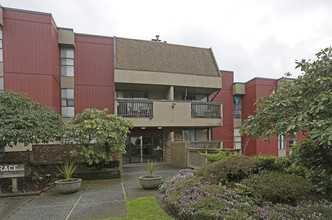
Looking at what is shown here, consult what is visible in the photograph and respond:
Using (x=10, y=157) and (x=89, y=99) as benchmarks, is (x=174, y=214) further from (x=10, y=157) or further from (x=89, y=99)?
(x=89, y=99)

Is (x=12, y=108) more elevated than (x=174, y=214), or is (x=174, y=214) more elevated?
(x=12, y=108)

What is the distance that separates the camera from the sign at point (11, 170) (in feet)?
24.1

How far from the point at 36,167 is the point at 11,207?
468cm

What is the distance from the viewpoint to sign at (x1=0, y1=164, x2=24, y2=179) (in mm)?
7336

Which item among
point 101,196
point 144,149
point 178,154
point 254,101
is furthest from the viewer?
point 254,101

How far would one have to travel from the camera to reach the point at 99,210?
5.59 m

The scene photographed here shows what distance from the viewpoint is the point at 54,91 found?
43.0 ft

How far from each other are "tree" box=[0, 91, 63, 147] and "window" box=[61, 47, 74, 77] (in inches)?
238

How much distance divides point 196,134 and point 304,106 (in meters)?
12.2

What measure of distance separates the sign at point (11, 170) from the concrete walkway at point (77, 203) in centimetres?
84

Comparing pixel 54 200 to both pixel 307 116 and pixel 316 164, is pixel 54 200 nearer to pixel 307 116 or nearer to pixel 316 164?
pixel 307 116

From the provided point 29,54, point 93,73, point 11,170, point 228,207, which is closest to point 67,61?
point 93,73

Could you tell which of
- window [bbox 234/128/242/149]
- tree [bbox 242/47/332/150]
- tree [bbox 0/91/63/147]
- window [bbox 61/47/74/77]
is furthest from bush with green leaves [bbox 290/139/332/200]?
window [bbox 61/47/74/77]

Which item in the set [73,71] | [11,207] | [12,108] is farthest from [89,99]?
[11,207]
